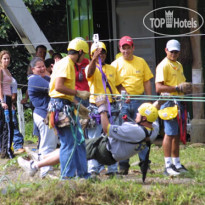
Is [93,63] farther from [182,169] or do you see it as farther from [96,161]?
[182,169]

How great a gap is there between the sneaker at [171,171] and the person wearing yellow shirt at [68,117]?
1.37 metres

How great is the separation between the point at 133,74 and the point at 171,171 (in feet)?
5.03

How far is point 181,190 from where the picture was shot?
21.4 ft

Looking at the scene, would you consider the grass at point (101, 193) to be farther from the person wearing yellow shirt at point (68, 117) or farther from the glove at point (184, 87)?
the glove at point (184, 87)

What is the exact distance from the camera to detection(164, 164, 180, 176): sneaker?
25.9 ft

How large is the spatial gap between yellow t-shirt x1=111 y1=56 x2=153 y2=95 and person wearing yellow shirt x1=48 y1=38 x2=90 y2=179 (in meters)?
1.54

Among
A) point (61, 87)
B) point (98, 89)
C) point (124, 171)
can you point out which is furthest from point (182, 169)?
point (61, 87)

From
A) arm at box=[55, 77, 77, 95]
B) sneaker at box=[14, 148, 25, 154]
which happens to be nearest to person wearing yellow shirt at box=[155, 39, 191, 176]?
arm at box=[55, 77, 77, 95]

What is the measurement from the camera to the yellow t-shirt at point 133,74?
848cm

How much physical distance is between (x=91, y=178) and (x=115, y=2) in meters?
6.12

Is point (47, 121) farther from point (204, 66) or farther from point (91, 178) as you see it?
point (204, 66)

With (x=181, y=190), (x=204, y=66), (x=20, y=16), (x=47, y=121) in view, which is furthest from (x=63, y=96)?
(x=204, y=66)

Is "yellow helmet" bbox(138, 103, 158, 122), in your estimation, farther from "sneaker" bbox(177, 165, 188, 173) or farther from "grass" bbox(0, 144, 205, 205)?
"sneaker" bbox(177, 165, 188, 173)
